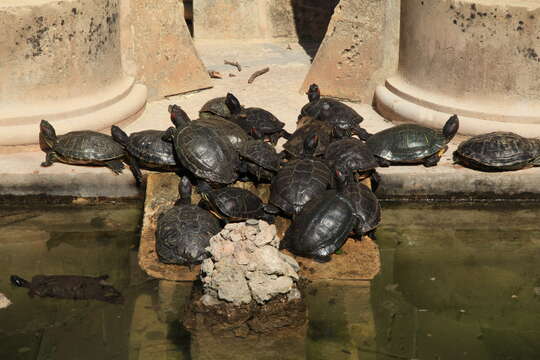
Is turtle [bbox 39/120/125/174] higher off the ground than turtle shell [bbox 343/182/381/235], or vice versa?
turtle [bbox 39/120/125/174]

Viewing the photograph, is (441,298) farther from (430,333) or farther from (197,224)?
(197,224)

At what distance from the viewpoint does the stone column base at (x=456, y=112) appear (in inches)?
287

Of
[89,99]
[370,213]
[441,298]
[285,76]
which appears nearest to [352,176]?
[370,213]

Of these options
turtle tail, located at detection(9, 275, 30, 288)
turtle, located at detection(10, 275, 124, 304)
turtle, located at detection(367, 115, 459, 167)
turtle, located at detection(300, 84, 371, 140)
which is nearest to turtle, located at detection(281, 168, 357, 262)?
turtle, located at detection(367, 115, 459, 167)

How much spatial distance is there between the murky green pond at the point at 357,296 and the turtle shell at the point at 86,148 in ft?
1.63

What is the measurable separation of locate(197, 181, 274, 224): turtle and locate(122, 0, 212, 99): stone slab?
9.43 feet

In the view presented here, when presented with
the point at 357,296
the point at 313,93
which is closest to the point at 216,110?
the point at 313,93

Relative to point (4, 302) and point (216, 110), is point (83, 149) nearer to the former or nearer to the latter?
point (216, 110)

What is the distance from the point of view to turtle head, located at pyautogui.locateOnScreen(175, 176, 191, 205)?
6.27 m

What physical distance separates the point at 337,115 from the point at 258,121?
90 centimetres

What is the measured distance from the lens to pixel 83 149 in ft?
22.1

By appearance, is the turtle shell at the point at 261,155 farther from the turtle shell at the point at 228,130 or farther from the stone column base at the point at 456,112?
the stone column base at the point at 456,112

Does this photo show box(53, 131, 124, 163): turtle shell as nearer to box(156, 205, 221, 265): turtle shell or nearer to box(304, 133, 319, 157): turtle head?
box(156, 205, 221, 265): turtle shell

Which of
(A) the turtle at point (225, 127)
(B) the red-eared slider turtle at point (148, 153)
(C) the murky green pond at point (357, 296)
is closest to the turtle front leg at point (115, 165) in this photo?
(B) the red-eared slider turtle at point (148, 153)
